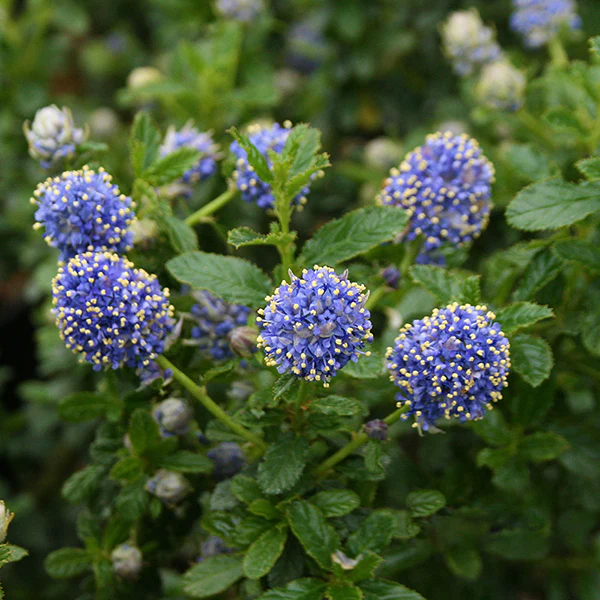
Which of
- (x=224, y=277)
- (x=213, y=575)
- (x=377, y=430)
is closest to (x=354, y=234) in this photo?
A: (x=224, y=277)

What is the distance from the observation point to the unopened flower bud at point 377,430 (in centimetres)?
140

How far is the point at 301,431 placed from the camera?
58.2 inches

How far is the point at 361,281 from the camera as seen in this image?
161 centimetres

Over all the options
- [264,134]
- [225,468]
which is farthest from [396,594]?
[264,134]

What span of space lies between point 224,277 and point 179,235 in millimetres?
164

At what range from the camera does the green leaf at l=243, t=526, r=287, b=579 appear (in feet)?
4.39

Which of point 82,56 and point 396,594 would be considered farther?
point 82,56

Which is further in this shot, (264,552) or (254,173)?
(254,173)

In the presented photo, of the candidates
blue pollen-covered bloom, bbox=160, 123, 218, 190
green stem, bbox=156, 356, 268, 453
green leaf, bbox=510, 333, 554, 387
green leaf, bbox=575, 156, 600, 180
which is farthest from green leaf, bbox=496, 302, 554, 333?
blue pollen-covered bloom, bbox=160, 123, 218, 190

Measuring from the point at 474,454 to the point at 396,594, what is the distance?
0.74 meters

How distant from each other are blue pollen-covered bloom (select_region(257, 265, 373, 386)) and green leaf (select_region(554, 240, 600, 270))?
535 mm

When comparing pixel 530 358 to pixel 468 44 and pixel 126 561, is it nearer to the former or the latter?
pixel 126 561

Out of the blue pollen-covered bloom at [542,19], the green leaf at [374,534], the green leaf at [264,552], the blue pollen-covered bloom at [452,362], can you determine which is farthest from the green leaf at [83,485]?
the blue pollen-covered bloom at [542,19]

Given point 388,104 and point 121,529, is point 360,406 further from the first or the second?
point 388,104
